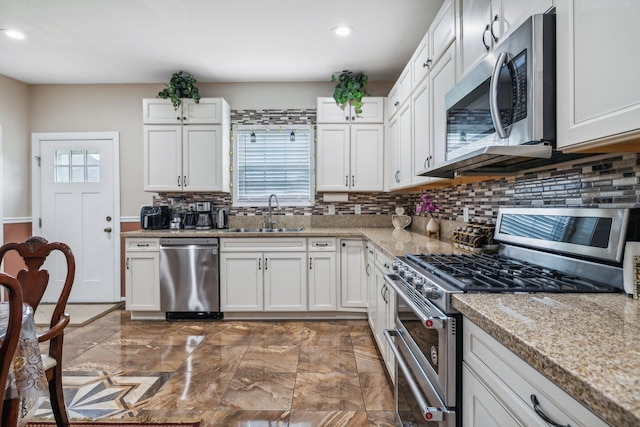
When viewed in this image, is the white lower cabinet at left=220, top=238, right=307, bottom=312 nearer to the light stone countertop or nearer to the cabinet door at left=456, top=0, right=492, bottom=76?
the cabinet door at left=456, top=0, right=492, bottom=76

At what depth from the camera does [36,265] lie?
1.73m

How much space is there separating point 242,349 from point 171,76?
3.01m

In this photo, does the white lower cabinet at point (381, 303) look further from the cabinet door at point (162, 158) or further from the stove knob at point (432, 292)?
the cabinet door at point (162, 158)

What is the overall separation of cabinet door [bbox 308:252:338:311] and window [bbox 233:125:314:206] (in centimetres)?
91

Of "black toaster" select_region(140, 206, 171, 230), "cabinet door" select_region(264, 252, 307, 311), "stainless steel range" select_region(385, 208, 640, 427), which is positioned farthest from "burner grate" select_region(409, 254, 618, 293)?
"black toaster" select_region(140, 206, 171, 230)

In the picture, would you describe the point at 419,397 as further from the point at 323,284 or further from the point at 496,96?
the point at 323,284

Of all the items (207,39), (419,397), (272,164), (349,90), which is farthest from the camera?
(272,164)

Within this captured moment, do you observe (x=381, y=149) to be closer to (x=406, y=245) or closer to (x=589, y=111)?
(x=406, y=245)

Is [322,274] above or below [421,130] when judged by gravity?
below

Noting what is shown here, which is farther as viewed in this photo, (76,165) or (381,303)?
(76,165)

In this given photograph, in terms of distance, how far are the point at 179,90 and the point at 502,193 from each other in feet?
10.9

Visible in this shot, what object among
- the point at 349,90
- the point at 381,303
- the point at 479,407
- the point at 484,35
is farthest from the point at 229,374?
the point at 349,90

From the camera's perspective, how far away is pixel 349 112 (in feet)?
12.3

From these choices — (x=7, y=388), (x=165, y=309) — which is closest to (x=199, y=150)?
(x=165, y=309)
